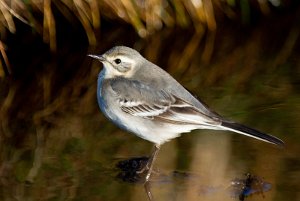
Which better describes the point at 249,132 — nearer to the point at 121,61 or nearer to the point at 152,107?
the point at 152,107

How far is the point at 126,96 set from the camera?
828 cm

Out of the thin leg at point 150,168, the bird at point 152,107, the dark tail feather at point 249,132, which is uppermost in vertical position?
the dark tail feather at point 249,132

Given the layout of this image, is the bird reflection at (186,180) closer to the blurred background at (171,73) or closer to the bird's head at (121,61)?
the blurred background at (171,73)

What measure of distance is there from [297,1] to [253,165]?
5312mm

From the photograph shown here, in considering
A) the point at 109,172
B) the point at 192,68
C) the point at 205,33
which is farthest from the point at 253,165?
the point at 205,33

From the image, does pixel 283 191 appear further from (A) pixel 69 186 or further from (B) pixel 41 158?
(B) pixel 41 158

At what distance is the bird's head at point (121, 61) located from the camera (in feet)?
28.1

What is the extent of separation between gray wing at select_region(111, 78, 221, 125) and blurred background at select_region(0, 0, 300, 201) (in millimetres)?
625

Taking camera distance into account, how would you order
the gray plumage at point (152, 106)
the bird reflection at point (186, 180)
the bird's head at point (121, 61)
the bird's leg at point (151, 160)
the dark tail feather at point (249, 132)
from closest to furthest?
the dark tail feather at point (249, 132) < the bird reflection at point (186, 180) < the gray plumage at point (152, 106) < the bird's leg at point (151, 160) < the bird's head at point (121, 61)

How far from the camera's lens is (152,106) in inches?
324

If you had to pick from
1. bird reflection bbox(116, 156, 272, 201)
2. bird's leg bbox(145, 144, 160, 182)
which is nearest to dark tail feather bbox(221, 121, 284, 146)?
bird reflection bbox(116, 156, 272, 201)

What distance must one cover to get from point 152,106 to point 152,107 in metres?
0.01

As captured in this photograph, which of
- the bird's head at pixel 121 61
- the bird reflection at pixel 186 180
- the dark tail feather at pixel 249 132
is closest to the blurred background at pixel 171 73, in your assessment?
the bird reflection at pixel 186 180

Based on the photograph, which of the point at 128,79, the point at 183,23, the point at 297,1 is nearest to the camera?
the point at 128,79
